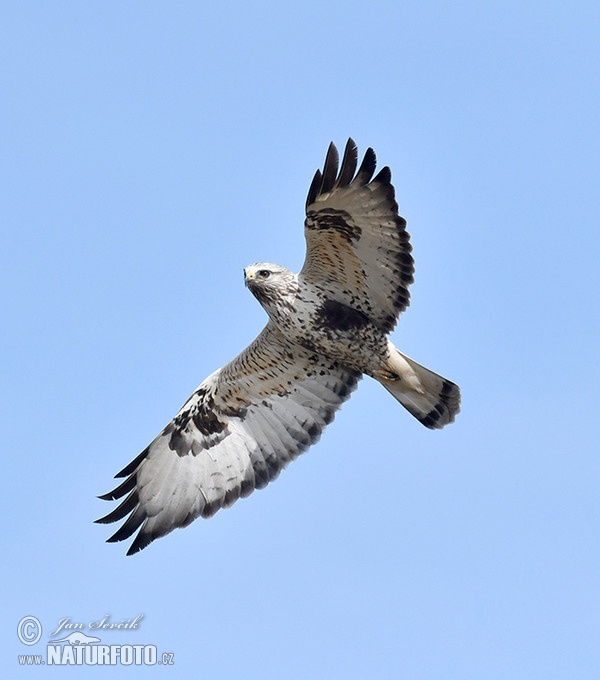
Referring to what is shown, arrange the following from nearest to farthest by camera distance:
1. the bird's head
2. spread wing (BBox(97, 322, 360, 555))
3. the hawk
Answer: the hawk < the bird's head < spread wing (BBox(97, 322, 360, 555))

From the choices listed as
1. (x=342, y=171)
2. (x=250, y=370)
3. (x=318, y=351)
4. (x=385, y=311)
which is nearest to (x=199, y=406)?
(x=250, y=370)

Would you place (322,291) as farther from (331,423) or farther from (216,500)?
(216,500)

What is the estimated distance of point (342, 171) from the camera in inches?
398

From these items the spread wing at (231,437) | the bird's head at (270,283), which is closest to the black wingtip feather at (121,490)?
the spread wing at (231,437)

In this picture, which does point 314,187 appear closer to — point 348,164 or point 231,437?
point 348,164

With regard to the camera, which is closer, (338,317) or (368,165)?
(368,165)

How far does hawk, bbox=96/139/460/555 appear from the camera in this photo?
1036cm

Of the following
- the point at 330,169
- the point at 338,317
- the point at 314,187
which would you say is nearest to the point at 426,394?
the point at 338,317

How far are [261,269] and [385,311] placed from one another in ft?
3.94

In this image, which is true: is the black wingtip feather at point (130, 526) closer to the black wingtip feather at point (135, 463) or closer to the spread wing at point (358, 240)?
the black wingtip feather at point (135, 463)

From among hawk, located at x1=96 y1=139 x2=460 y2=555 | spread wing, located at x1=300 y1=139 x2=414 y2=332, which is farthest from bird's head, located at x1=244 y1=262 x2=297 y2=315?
spread wing, located at x1=300 y1=139 x2=414 y2=332

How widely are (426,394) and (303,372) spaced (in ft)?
4.15

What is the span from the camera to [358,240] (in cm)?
1047

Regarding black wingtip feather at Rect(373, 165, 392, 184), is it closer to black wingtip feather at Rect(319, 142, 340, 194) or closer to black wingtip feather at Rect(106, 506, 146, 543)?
black wingtip feather at Rect(319, 142, 340, 194)
